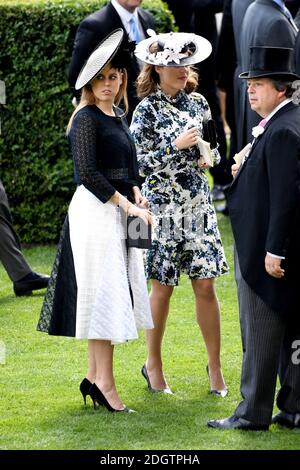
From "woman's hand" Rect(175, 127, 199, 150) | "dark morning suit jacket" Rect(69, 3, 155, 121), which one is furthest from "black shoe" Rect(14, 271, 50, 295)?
"woman's hand" Rect(175, 127, 199, 150)

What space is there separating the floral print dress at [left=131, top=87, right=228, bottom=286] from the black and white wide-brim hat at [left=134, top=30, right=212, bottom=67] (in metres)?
0.19

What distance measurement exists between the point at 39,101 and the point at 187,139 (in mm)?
3855

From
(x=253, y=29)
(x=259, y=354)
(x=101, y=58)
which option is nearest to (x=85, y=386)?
(x=259, y=354)

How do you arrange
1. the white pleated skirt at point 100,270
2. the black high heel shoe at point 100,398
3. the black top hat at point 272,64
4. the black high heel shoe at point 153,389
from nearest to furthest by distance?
1. the black top hat at point 272,64
2. the white pleated skirt at point 100,270
3. the black high heel shoe at point 100,398
4. the black high heel shoe at point 153,389

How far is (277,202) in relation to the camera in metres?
5.45

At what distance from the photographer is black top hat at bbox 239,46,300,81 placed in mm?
5609

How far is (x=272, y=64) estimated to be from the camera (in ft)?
18.4

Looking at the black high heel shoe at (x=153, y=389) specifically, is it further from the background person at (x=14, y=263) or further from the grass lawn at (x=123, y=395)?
the background person at (x=14, y=263)

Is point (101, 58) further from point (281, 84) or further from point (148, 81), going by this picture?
point (281, 84)

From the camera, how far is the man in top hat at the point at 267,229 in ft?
17.9

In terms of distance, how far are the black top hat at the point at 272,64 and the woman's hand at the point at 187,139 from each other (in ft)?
2.72

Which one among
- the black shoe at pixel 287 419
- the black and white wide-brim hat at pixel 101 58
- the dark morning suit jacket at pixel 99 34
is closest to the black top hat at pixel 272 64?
the black and white wide-brim hat at pixel 101 58

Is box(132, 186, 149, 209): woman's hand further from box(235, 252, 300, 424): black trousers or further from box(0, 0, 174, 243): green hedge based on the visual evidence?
box(0, 0, 174, 243): green hedge

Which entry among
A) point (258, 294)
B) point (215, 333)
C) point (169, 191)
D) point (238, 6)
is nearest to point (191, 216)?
point (169, 191)
